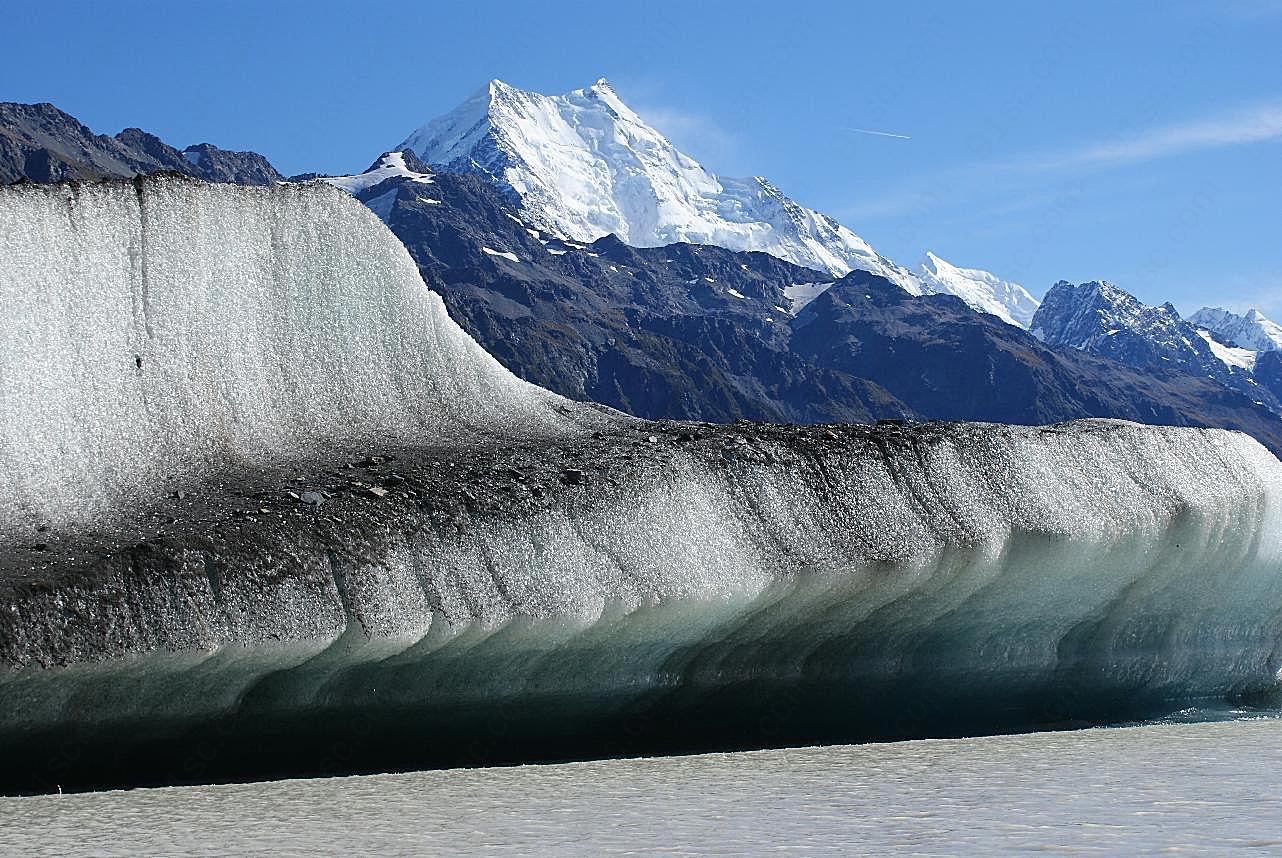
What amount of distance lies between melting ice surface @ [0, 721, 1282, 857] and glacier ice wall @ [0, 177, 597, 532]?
694 centimetres

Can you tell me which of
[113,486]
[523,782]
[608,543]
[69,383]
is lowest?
[523,782]

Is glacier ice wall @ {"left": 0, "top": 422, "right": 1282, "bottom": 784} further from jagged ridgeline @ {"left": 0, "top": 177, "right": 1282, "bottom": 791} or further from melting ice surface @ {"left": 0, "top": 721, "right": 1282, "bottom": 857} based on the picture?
melting ice surface @ {"left": 0, "top": 721, "right": 1282, "bottom": 857}

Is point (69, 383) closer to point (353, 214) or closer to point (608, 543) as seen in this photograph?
point (353, 214)

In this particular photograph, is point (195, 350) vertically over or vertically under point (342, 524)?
over

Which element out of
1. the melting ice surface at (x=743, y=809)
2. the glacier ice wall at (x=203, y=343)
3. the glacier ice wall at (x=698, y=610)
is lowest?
the melting ice surface at (x=743, y=809)

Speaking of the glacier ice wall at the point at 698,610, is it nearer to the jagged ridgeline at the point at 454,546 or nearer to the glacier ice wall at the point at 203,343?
the jagged ridgeline at the point at 454,546

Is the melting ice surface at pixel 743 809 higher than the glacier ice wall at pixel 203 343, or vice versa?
the glacier ice wall at pixel 203 343

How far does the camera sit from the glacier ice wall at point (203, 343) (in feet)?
69.9

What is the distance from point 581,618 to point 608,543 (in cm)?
151

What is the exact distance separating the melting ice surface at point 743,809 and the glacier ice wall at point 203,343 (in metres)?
6.94

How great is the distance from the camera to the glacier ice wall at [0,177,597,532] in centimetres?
2131

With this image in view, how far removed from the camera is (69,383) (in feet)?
71.3

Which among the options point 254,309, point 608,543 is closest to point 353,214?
point 254,309

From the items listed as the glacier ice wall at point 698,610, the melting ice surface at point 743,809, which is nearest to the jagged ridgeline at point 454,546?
the glacier ice wall at point 698,610
